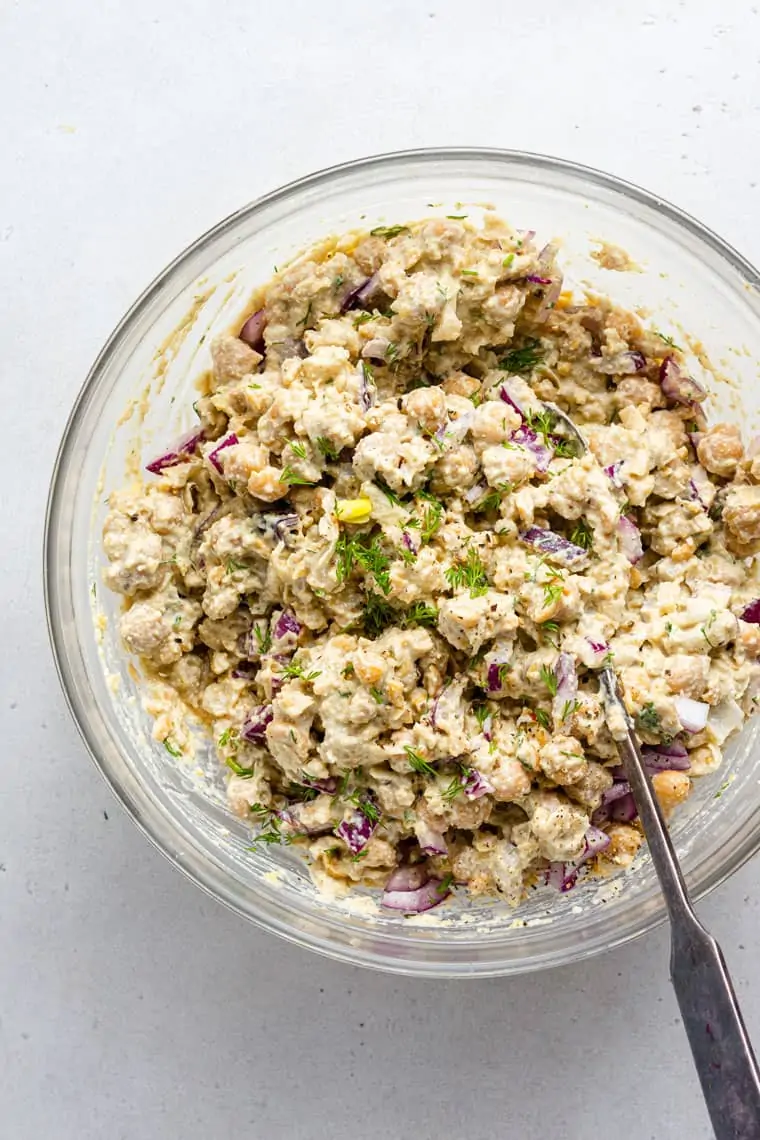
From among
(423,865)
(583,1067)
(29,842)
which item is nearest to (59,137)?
(29,842)

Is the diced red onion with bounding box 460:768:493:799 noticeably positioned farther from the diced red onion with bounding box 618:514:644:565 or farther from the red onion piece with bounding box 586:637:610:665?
the diced red onion with bounding box 618:514:644:565

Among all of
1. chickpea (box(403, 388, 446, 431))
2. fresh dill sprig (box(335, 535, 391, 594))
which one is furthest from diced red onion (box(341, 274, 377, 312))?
fresh dill sprig (box(335, 535, 391, 594))

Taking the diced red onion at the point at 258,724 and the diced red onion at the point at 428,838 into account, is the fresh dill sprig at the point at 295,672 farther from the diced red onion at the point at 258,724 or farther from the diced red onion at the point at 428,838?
the diced red onion at the point at 428,838

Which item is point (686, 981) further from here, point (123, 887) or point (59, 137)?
point (59, 137)

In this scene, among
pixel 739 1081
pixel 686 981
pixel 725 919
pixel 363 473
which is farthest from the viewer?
pixel 725 919

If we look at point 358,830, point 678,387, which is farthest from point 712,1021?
point 678,387

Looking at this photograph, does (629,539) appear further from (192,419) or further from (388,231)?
(192,419)
